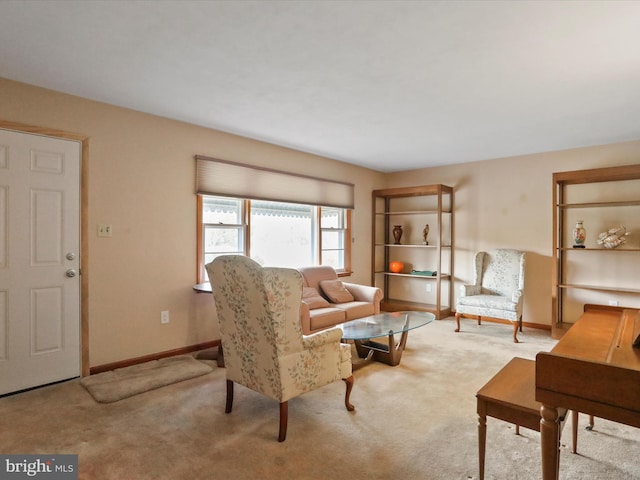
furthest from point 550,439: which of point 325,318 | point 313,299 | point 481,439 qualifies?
point 313,299

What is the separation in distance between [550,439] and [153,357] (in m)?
3.35

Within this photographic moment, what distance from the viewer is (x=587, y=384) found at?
1159mm

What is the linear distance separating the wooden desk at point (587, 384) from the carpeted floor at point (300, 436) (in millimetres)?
753

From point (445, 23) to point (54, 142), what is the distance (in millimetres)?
3037

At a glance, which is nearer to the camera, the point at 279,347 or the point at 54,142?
the point at 279,347

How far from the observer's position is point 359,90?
3000mm

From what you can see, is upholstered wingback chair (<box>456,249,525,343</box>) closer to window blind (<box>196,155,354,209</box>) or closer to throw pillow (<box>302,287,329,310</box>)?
throw pillow (<box>302,287,329,310</box>)

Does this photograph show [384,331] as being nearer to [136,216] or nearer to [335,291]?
[335,291]

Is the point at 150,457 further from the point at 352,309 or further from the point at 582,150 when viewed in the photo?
the point at 582,150

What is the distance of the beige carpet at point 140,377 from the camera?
286 centimetres

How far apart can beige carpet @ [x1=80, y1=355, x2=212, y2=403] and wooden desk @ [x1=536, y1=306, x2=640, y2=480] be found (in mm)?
2721

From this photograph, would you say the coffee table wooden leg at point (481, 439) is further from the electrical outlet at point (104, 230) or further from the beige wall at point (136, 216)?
the electrical outlet at point (104, 230)

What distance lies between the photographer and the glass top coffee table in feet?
10.4

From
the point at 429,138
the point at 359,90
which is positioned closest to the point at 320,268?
the point at 429,138
